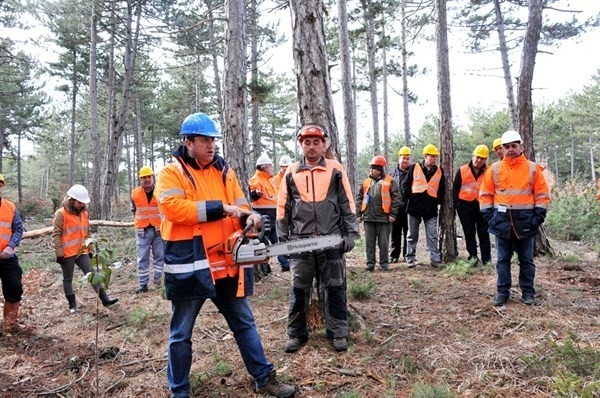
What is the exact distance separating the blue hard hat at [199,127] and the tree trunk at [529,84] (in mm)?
6338

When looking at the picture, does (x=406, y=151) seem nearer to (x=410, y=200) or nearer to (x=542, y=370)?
(x=410, y=200)

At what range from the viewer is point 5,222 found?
16.4 feet

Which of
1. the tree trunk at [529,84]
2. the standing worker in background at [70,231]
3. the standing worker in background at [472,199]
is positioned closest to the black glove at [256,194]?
the standing worker in background at [70,231]

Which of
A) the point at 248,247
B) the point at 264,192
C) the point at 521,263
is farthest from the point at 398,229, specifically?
the point at 248,247

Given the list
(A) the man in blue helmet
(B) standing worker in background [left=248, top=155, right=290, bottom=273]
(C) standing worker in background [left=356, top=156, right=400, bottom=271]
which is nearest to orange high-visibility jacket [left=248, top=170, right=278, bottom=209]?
(B) standing worker in background [left=248, top=155, right=290, bottom=273]

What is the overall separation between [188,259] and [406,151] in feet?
19.2

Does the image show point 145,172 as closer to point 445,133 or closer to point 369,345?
point 369,345

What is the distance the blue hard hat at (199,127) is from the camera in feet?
9.53

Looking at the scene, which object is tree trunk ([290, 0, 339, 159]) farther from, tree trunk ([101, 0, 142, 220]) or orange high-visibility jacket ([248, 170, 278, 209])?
tree trunk ([101, 0, 142, 220])

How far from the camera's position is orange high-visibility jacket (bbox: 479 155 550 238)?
15.5ft

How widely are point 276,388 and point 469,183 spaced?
529 centimetres

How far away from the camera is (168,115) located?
33406 mm

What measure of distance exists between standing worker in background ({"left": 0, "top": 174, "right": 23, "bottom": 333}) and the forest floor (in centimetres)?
24

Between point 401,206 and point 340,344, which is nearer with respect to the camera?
point 340,344
